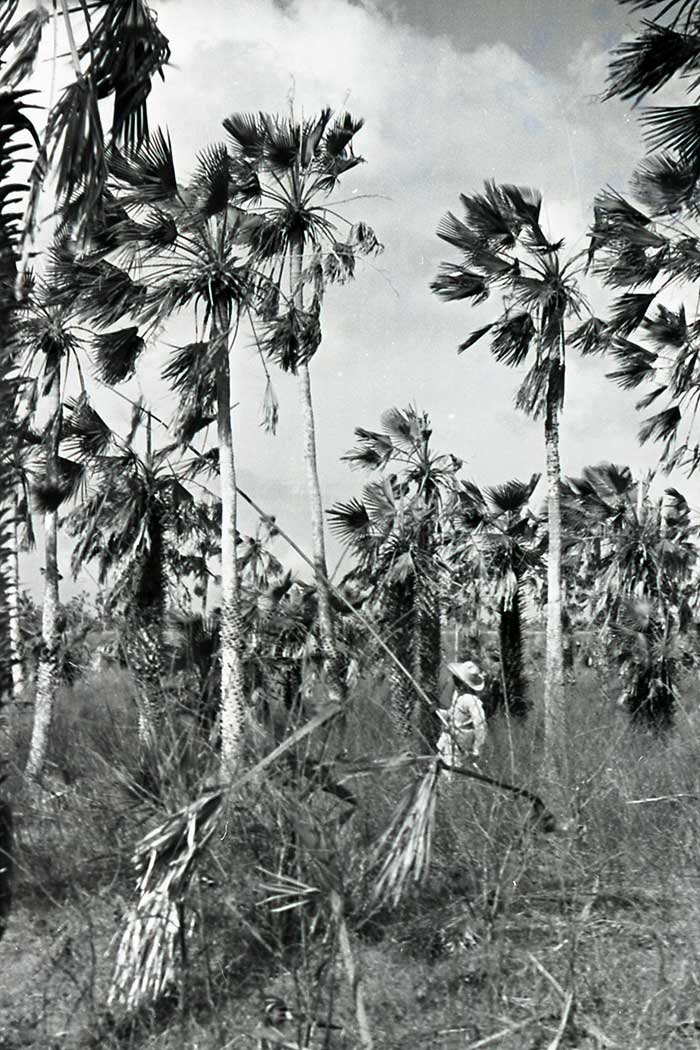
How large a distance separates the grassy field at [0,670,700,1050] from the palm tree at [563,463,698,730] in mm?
8606

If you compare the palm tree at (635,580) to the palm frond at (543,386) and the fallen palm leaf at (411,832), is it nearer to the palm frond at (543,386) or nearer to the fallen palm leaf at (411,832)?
the palm frond at (543,386)

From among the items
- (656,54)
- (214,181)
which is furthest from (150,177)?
(656,54)

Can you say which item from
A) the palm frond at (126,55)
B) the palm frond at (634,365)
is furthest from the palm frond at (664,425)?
the palm frond at (126,55)

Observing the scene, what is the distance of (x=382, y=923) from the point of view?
26.2ft

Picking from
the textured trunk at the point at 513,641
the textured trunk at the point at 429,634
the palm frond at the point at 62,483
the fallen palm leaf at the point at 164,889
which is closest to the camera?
the fallen palm leaf at the point at 164,889

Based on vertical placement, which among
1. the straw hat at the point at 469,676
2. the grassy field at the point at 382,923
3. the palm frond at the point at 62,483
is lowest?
the grassy field at the point at 382,923

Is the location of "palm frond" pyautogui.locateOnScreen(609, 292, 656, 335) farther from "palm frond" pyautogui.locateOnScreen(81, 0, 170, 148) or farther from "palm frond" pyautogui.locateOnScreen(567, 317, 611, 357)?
"palm frond" pyautogui.locateOnScreen(81, 0, 170, 148)

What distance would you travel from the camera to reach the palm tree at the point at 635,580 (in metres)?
19.1

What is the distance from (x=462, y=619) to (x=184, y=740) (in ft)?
83.4

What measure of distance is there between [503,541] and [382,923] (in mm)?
16431

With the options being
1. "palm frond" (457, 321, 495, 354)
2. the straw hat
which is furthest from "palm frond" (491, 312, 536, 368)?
the straw hat

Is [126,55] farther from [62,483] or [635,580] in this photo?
[635,580]

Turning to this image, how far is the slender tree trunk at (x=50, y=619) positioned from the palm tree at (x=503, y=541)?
857cm

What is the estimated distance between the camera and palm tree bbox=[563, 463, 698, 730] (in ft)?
62.6
